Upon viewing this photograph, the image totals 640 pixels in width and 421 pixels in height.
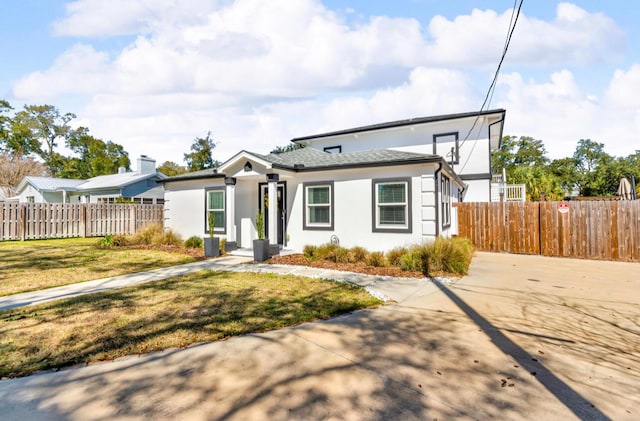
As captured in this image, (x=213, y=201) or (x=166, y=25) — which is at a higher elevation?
(x=166, y=25)

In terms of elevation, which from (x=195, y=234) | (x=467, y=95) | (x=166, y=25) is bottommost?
(x=195, y=234)

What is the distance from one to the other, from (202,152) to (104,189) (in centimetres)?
843

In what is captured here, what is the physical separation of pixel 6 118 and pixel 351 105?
40913 mm

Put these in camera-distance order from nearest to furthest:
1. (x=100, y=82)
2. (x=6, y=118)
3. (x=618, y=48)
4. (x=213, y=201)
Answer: (x=618, y=48) → (x=213, y=201) → (x=100, y=82) → (x=6, y=118)

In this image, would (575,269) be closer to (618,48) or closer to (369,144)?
(618,48)

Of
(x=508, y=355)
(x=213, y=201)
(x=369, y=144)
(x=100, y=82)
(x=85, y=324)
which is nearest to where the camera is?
(x=508, y=355)

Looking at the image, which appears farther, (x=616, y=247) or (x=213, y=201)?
(x=213, y=201)

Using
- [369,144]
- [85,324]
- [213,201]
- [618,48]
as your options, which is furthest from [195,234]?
[618,48]

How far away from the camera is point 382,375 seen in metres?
3.11

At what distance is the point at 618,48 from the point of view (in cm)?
827

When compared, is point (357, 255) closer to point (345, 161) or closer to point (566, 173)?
point (345, 161)

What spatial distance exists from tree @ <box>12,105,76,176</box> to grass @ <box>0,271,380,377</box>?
5023cm

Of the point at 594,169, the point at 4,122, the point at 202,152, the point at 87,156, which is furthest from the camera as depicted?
the point at 594,169

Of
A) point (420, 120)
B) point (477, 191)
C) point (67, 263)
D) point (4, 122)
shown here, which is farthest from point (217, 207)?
point (4, 122)
